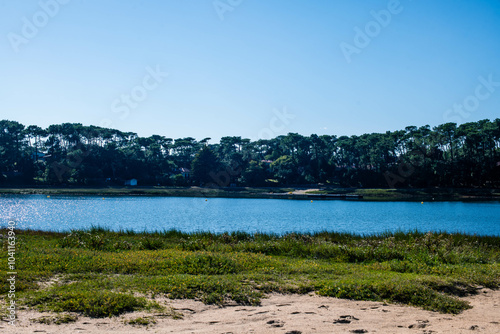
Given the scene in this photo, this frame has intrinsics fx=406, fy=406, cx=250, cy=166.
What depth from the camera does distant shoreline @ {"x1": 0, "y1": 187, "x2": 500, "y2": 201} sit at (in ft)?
251

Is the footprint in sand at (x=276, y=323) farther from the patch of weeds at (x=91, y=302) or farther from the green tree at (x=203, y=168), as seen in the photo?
the green tree at (x=203, y=168)

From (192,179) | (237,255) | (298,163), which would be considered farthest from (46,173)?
(237,255)

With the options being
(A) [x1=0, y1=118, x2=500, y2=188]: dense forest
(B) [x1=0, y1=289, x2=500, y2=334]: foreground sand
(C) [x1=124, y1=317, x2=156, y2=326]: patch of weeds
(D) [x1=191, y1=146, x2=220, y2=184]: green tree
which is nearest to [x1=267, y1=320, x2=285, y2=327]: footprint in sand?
(B) [x1=0, y1=289, x2=500, y2=334]: foreground sand

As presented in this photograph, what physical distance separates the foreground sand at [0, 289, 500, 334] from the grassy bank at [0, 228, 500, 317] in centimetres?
43

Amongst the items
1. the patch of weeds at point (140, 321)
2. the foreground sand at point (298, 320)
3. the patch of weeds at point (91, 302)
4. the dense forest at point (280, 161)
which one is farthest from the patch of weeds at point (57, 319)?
the dense forest at point (280, 161)

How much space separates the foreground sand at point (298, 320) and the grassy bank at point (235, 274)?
0.43 metres

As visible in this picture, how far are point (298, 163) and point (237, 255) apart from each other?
92622mm

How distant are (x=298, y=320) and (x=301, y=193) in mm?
82714

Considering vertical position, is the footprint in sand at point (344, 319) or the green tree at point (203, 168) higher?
the green tree at point (203, 168)

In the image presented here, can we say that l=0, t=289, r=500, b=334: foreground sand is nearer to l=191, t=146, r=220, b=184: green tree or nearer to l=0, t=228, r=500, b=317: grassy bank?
l=0, t=228, r=500, b=317: grassy bank

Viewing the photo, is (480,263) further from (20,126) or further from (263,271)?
(20,126)

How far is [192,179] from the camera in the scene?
102 m

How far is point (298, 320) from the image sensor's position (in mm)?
7875

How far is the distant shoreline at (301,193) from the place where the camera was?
76562 mm
